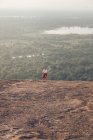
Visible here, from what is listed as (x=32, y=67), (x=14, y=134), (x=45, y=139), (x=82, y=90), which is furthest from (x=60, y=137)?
(x=32, y=67)

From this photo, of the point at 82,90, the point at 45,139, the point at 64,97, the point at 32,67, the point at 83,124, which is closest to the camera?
the point at 45,139

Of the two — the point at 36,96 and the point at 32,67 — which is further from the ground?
the point at 36,96

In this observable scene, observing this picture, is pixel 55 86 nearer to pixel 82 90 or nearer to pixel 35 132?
pixel 82 90

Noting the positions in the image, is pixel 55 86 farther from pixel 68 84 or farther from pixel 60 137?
pixel 60 137

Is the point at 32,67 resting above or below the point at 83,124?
below

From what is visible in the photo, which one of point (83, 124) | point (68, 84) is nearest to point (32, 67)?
point (68, 84)

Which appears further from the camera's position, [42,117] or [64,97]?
[64,97]

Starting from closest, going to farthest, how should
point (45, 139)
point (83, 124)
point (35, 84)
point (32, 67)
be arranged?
point (45, 139), point (83, 124), point (35, 84), point (32, 67)
